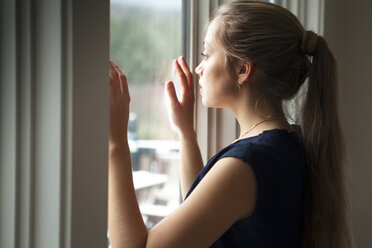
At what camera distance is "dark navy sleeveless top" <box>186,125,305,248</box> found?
801 millimetres

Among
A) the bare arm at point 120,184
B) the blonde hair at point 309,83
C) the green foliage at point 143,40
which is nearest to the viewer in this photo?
the bare arm at point 120,184

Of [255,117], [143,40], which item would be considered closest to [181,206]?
[255,117]

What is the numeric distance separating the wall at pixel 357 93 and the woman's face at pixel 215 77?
2.92 ft

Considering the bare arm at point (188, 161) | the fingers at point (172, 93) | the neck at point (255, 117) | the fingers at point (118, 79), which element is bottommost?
the bare arm at point (188, 161)

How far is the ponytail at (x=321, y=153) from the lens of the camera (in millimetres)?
935

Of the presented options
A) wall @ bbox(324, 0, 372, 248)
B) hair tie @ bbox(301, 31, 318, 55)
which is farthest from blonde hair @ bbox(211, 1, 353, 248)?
wall @ bbox(324, 0, 372, 248)

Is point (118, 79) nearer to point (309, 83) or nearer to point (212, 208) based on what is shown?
point (212, 208)

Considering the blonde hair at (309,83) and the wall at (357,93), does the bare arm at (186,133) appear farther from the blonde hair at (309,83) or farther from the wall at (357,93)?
the wall at (357,93)

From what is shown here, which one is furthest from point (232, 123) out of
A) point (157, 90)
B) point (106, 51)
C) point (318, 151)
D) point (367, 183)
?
point (367, 183)

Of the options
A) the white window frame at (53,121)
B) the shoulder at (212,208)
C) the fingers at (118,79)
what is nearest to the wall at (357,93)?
the shoulder at (212,208)

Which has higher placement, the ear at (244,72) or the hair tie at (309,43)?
the hair tie at (309,43)

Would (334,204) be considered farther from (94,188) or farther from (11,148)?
(11,148)

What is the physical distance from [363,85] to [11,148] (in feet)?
5.46

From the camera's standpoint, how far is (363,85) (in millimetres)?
1765
